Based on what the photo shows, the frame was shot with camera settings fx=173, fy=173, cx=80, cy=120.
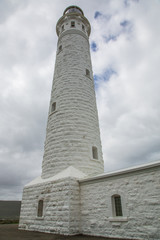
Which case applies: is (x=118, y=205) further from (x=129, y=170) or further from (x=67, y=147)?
(x=67, y=147)

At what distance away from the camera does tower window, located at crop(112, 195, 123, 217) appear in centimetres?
819

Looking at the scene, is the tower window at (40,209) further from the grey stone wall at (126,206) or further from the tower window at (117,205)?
the tower window at (117,205)

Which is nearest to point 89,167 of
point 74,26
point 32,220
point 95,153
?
point 95,153

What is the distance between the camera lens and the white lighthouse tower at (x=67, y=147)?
9500 millimetres

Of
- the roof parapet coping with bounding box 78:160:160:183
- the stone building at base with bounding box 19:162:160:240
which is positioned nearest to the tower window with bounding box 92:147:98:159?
the stone building at base with bounding box 19:162:160:240

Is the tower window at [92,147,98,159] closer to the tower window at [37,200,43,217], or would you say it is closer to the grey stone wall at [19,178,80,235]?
the grey stone wall at [19,178,80,235]

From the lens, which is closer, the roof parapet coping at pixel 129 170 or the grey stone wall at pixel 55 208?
the roof parapet coping at pixel 129 170

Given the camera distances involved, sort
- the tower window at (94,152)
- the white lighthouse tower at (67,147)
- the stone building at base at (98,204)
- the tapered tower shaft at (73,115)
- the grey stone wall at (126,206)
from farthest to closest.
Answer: the tower window at (94,152) → the tapered tower shaft at (73,115) → the white lighthouse tower at (67,147) → the stone building at base at (98,204) → the grey stone wall at (126,206)

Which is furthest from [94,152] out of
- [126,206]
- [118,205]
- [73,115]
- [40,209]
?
[126,206]

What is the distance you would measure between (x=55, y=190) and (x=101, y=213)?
9.62ft

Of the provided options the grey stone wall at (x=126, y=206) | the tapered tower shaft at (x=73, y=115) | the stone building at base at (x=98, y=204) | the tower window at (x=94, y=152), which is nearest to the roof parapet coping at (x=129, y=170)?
the stone building at base at (x=98, y=204)

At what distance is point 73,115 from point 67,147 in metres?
2.60

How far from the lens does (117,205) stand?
8367mm

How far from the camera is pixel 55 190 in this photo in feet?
32.9
